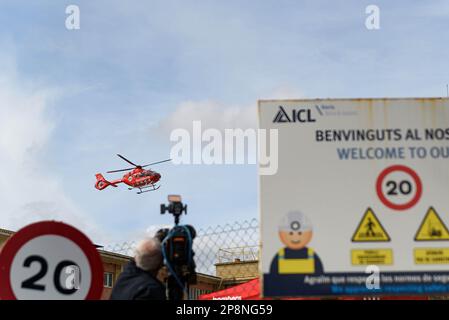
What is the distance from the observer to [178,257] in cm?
673

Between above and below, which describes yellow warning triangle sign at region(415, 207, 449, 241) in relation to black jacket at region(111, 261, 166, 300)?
above

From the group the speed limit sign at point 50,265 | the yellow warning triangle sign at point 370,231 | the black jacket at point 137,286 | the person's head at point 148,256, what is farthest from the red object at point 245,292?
the speed limit sign at point 50,265

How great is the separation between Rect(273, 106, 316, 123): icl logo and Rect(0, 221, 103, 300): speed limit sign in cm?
272

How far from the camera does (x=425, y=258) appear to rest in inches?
278

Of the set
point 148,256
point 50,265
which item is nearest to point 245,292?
point 148,256

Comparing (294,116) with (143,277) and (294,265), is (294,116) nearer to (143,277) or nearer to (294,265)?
(294,265)

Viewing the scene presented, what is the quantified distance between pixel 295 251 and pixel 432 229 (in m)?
1.49

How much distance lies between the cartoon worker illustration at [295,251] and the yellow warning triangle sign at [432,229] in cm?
114

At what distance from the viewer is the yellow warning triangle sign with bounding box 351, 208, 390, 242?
7.05 m

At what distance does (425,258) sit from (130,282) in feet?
9.98

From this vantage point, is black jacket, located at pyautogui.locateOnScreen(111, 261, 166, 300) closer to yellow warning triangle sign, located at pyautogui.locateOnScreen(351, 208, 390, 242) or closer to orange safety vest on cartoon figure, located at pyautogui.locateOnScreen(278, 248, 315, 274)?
orange safety vest on cartoon figure, located at pyautogui.locateOnScreen(278, 248, 315, 274)

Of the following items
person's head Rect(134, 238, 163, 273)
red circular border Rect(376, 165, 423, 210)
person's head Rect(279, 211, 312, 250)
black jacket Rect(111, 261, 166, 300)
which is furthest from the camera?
red circular border Rect(376, 165, 423, 210)

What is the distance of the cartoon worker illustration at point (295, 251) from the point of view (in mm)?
6852

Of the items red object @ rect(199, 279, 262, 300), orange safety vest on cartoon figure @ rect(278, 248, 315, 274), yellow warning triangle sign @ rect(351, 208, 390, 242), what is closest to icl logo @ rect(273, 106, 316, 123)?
yellow warning triangle sign @ rect(351, 208, 390, 242)
